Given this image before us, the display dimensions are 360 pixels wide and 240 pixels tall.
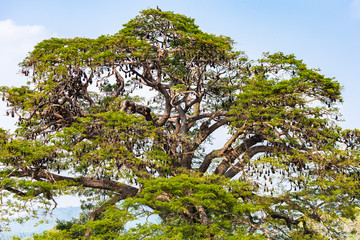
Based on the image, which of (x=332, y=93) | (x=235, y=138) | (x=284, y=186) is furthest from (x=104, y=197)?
(x=332, y=93)

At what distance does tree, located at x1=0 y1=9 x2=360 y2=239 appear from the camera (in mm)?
11883

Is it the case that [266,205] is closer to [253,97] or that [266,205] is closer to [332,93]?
[253,97]

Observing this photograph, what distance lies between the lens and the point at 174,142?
13.9 meters

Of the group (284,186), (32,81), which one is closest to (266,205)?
(284,186)

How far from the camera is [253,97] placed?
13766 millimetres

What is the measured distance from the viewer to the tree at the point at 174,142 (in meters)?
11.9

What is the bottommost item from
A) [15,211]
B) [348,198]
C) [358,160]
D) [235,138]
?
[15,211]

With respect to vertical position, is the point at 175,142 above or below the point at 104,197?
above

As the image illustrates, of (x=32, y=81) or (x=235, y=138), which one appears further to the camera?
(x=235, y=138)

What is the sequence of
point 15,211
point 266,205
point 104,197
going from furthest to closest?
point 104,197 < point 266,205 < point 15,211

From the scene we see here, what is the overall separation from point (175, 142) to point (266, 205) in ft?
12.9

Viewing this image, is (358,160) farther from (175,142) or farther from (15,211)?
(15,211)

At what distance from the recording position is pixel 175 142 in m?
13.9

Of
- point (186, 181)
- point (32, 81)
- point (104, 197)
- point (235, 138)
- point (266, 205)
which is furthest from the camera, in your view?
point (104, 197)
